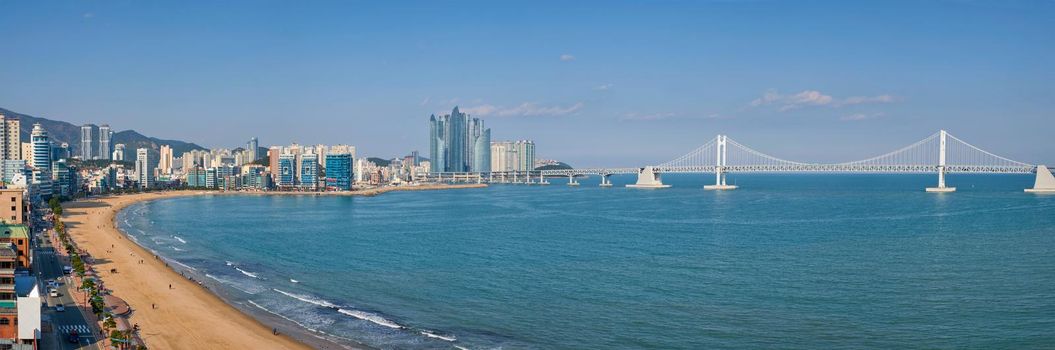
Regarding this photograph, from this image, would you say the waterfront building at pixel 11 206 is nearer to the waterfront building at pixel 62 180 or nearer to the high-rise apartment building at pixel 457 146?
the waterfront building at pixel 62 180

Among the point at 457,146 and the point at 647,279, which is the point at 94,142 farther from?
the point at 647,279

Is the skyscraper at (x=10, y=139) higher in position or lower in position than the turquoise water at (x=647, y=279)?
higher

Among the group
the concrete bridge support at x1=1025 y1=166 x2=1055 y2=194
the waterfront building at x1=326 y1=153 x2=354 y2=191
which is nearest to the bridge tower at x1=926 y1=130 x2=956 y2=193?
the concrete bridge support at x1=1025 y1=166 x2=1055 y2=194

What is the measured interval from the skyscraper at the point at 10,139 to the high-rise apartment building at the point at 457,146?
71782mm

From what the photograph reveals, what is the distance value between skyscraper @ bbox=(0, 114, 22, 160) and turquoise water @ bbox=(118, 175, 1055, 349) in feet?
115

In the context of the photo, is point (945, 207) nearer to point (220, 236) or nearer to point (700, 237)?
point (700, 237)

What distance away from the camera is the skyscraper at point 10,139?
206 feet

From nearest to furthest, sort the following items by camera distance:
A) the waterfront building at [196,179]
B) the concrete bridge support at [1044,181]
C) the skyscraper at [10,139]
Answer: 1. the concrete bridge support at [1044,181]
2. the skyscraper at [10,139]
3. the waterfront building at [196,179]

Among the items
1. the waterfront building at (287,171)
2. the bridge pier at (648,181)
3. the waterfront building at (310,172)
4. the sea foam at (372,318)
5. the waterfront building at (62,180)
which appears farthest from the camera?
the bridge pier at (648,181)

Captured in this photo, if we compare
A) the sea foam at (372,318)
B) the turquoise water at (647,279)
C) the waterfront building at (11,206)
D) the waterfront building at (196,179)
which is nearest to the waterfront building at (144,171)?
the waterfront building at (196,179)

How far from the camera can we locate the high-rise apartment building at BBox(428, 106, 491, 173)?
436 ft

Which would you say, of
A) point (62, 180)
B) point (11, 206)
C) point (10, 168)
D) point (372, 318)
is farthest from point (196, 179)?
point (372, 318)

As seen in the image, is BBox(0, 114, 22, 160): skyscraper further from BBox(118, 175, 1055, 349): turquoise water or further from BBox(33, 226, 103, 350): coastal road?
BBox(33, 226, 103, 350): coastal road

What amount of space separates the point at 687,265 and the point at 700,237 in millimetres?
7574
